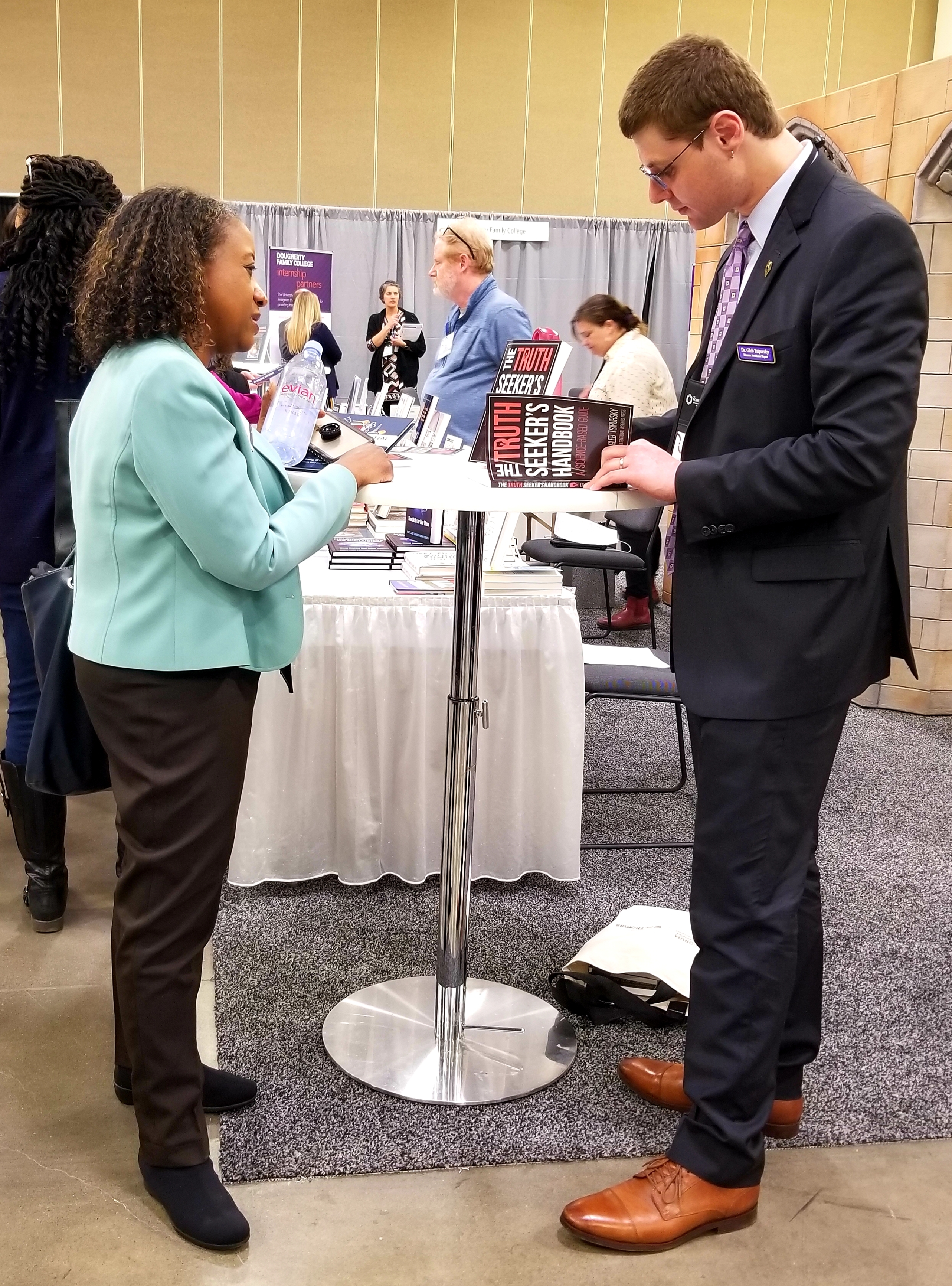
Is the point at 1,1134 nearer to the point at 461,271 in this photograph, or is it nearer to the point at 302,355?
the point at 302,355

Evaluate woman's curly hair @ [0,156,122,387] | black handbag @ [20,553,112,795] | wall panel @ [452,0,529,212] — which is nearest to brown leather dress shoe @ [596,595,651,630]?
woman's curly hair @ [0,156,122,387]

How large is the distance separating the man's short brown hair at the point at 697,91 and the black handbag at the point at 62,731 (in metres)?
1.19

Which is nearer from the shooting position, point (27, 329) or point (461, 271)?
point (27, 329)

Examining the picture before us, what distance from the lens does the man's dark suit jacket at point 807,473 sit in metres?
1.56

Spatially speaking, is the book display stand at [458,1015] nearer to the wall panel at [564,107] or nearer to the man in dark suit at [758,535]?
the man in dark suit at [758,535]

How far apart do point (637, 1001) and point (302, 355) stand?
1447 millimetres

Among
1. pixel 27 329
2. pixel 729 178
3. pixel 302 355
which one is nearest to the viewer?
pixel 729 178

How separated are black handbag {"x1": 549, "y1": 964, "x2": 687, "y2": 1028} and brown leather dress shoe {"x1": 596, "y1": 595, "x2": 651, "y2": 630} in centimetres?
368

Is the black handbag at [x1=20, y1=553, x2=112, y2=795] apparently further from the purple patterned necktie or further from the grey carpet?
the purple patterned necktie

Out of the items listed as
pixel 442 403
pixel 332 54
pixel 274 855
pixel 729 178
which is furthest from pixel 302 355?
pixel 332 54

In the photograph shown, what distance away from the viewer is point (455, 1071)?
2277mm

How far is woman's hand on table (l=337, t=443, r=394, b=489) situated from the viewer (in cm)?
181

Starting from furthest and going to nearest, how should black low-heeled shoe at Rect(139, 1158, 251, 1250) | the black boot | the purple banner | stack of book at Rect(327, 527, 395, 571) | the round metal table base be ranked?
the purple banner → stack of book at Rect(327, 527, 395, 571) → the black boot → the round metal table base → black low-heeled shoe at Rect(139, 1158, 251, 1250)

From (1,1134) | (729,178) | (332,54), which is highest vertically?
(332,54)
